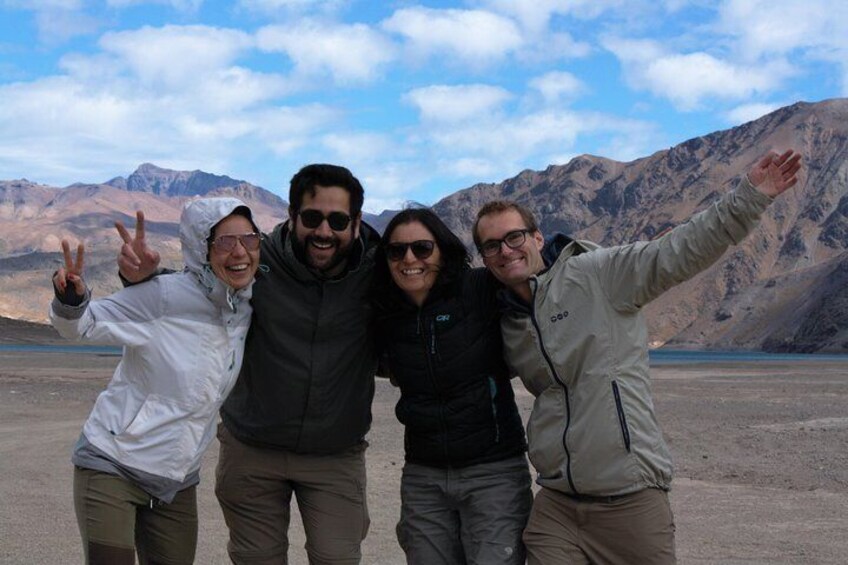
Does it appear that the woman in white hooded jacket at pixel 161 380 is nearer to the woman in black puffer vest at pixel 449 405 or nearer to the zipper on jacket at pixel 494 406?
the woman in black puffer vest at pixel 449 405

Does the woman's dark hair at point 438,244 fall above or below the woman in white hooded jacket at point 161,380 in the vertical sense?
above

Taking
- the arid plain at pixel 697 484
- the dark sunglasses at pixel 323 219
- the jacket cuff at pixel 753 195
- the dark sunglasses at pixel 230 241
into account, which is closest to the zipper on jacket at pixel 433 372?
the dark sunglasses at pixel 323 219

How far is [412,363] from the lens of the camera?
4.28 m

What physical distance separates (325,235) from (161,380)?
3.38ft

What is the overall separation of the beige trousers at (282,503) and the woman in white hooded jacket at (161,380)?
1.12 ft

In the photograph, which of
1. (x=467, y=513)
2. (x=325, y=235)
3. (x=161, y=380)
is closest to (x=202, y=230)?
(x=325, y=235)

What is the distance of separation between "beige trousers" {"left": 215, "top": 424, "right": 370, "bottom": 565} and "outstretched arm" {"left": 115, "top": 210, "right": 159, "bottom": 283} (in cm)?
103

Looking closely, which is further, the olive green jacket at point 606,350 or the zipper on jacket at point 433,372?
the zipper on jacket at point 433,372

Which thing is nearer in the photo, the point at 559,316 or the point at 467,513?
the point at 559,316

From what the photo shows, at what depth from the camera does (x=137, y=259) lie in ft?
13.9

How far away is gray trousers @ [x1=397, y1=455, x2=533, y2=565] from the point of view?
13.8 ft

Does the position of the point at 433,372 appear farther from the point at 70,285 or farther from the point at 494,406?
the point at 70,285

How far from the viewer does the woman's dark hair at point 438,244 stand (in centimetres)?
440

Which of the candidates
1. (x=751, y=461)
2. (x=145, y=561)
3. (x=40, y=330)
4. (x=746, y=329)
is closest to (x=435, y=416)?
(x=145, y=561)
